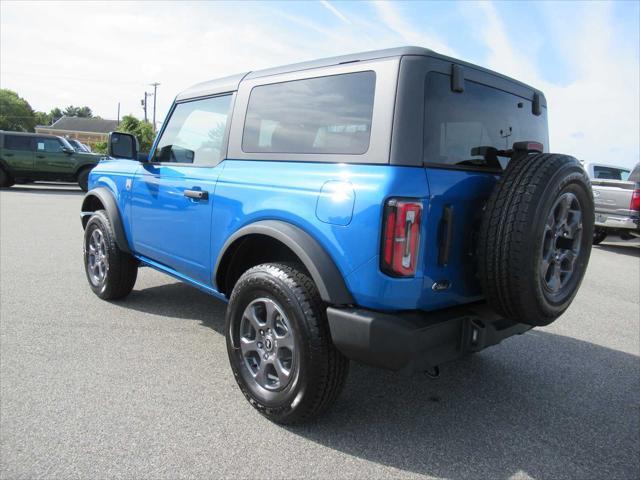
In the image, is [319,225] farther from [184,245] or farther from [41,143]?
[41,143]

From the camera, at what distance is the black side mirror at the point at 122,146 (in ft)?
13.6

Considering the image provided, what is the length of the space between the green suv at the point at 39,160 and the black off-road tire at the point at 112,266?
13894 millimetres

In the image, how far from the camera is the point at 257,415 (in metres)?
2.78

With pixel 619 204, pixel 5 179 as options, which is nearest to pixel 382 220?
pixel 619 204

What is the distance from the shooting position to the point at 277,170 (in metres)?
2.78

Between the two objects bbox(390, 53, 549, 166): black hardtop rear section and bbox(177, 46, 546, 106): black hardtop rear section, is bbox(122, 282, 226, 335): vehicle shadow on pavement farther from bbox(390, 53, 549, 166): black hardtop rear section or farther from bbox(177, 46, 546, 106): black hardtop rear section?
bbox(390, 53, 549, 166): black hardtop rear section

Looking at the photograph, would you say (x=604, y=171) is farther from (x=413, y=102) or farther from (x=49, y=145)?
(x=49, y=145)

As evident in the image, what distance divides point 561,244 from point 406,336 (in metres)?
1.11

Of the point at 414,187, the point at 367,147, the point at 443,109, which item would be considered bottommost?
the point at 414,187

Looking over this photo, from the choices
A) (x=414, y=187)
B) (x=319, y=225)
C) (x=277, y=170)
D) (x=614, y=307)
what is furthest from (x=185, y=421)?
(x=614, y=307)

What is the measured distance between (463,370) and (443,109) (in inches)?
78.2

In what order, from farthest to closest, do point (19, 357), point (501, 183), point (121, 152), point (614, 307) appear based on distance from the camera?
point (614, 307) < point (121, 152) < point (19, 357) < point (501, 183)

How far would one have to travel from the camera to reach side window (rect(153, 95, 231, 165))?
340 centimetres

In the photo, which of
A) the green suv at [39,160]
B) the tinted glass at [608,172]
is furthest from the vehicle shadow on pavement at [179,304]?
the green suv at [39,160]
